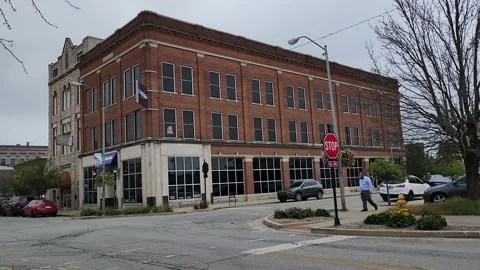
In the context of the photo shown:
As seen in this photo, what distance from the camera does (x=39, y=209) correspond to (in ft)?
115

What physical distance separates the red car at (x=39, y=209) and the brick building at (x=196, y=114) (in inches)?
199

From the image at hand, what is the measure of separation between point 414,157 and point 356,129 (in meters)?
36.3

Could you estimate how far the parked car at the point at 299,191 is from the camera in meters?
34.4

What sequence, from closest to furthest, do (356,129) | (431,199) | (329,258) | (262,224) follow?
(329,258) < (262,224) < (431,199) < (356,129)

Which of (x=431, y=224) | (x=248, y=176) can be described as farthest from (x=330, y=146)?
(x=248, y=176)

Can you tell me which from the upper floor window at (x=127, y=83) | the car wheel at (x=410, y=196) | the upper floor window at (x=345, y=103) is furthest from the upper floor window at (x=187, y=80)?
the upper floor window at (x=345, y=103)

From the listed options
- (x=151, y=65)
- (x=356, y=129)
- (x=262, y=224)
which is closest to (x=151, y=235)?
(x=262, y=224)

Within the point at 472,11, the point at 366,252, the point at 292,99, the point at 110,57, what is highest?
the point at 110,57

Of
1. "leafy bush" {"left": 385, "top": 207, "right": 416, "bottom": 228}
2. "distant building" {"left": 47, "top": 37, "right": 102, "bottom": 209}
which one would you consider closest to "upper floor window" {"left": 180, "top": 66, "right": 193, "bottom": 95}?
"distant building" {"left": 47, "top": 37, "right": 102, "bottom": 209}

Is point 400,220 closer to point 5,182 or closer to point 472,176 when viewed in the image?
point 472,176

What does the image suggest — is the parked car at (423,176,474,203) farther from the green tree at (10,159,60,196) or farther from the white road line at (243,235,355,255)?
the green tree at (10,159,60,196)

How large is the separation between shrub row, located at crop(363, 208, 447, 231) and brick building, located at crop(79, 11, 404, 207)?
1774 cm

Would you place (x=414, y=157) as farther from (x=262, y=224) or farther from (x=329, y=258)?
(x=329, y=258)

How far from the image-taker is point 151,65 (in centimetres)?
3478
